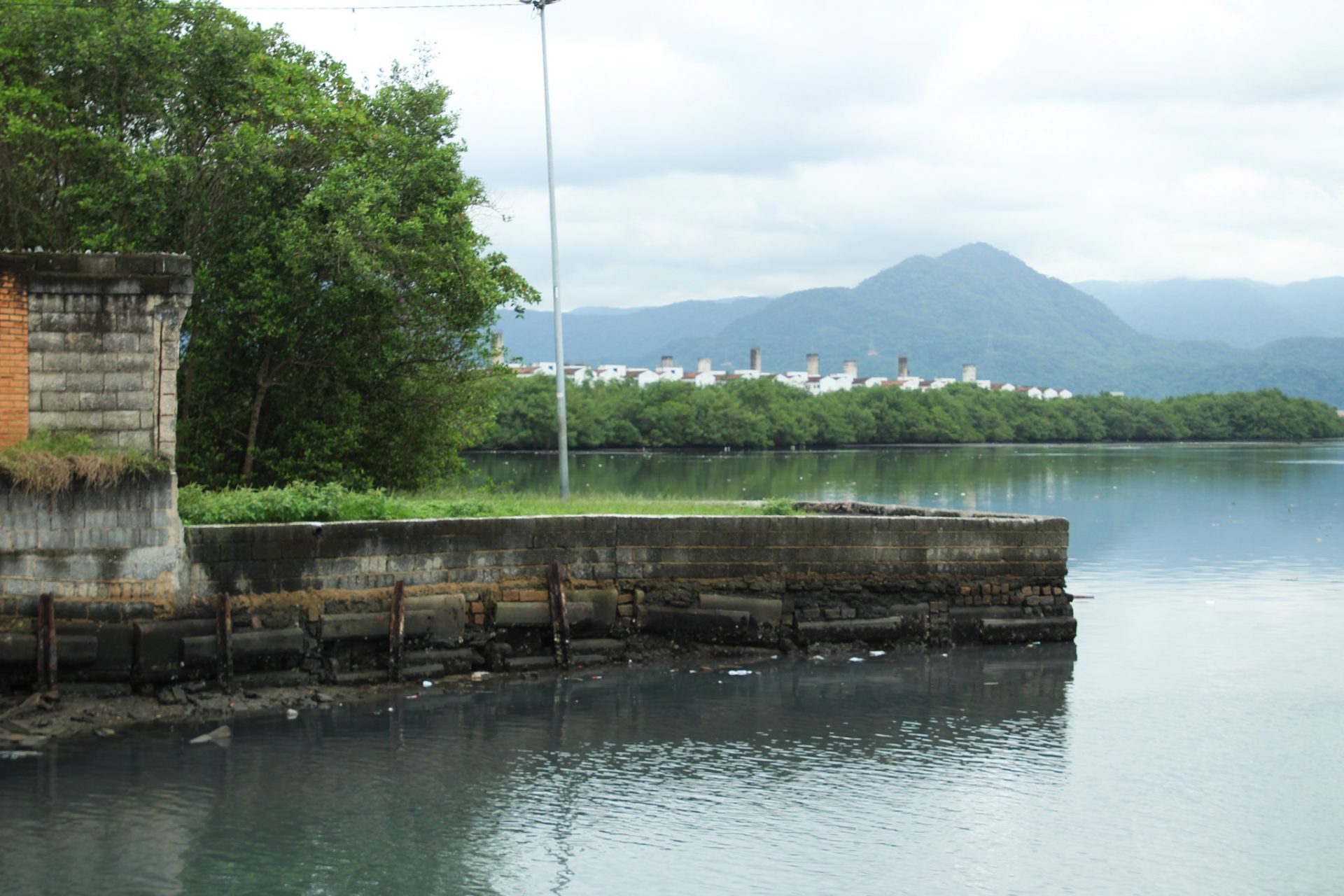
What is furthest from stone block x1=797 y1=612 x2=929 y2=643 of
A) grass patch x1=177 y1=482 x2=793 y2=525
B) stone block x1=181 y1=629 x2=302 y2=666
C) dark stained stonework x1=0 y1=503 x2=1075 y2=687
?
stone block x1=181 y1=629 x2=302 y2=666

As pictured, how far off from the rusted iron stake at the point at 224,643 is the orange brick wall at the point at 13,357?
3.30 m

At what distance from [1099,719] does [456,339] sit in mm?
16433

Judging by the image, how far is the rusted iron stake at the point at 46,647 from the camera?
1558 centimetres

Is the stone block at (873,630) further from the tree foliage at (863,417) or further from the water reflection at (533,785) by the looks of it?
the tree foliage at (863,417)

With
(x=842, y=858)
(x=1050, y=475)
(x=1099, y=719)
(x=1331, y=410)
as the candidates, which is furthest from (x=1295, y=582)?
(x=1331, y=410)

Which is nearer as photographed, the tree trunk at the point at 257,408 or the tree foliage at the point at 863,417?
the tree trunk at the point at 257,408

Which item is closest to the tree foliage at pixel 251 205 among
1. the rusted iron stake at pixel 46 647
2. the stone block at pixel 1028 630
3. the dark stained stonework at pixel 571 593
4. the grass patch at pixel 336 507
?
the grass patch at pixel 336 507

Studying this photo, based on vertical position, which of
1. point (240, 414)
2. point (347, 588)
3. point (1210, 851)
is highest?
point (240, 414)

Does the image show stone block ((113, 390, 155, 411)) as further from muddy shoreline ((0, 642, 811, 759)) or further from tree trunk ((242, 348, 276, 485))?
tree trunk ((242, 348, 276, 485))

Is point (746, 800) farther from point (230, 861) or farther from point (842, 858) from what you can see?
point (230, 861)

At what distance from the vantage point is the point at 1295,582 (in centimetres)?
3181

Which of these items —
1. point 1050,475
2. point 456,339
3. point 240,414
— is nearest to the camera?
point 240,414

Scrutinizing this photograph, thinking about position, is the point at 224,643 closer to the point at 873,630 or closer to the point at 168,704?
the point at 168,704

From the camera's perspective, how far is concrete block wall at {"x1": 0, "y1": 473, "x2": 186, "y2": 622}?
51.6 ft
